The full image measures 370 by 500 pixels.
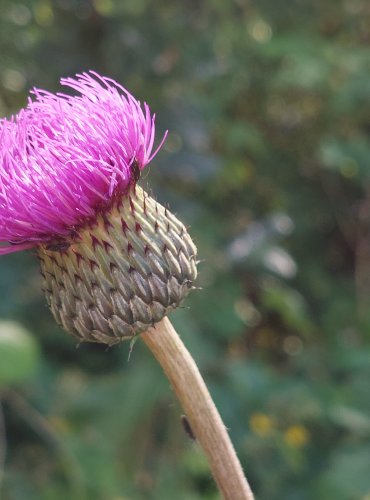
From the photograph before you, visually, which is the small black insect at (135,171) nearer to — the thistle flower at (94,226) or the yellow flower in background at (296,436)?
the thistle flower at (94,226)

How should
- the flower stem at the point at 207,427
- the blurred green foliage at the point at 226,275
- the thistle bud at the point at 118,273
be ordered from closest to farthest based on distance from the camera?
the flower stem at the point at 207,427, the thistle bud at the point at 118,273, the blurred green foliage at the point at 226,275

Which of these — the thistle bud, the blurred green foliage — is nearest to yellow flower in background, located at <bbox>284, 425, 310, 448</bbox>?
the blurred green foliage

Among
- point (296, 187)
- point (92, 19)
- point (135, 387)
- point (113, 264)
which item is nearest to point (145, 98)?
point (92, 19)

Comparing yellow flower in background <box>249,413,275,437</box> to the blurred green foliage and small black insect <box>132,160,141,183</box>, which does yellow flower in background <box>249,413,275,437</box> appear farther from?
small black insect <box>132,160,141,183</box>

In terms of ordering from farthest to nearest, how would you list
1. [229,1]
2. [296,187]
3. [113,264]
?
[296,187]
[229,1]
[113,264]

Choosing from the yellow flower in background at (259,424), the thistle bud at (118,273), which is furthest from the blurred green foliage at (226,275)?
the thistle bud at (118,273)

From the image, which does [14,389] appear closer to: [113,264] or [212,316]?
[212,316]
